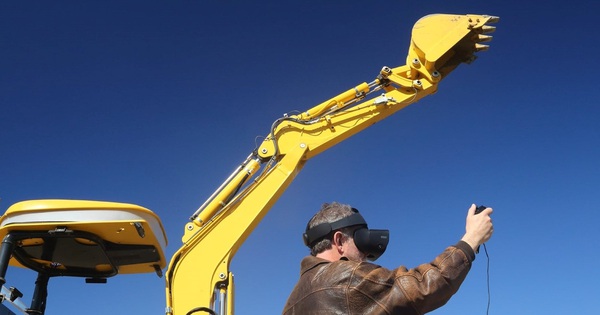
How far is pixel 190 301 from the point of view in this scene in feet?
16.6

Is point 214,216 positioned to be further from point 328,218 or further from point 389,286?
point 389,286

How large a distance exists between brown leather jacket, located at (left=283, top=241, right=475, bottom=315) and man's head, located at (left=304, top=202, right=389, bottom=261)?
0.40m

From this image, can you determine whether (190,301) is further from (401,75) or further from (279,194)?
(401,75)

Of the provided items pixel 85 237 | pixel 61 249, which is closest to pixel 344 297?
pixel 85 237

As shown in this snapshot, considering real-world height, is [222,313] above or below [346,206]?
below

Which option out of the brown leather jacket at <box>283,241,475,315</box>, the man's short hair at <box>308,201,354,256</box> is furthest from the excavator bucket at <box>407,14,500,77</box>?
the brown leather jacket at <box>283,241,475,315</box>

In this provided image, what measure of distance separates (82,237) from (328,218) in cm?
167

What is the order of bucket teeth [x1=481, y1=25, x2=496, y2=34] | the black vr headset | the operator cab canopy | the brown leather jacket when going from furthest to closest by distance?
1. bucket teeth [x1=481, y1=25, x2=496, y2=34]
2. the black vr headset
3. the operator cab canopy
4. the brown leather jacket

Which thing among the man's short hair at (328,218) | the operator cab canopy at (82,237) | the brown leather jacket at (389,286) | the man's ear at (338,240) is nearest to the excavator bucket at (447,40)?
the man's short hair at (328,218)

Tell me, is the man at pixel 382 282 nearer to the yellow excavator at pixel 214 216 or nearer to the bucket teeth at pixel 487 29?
the yellow excavator at pixel 214 216

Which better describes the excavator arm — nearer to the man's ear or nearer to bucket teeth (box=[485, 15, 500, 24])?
bucket teeth (box=[485, 15, 500, 24])

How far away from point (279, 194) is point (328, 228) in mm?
1845

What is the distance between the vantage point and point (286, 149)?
6141 millimetres

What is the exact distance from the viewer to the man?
134 inches
